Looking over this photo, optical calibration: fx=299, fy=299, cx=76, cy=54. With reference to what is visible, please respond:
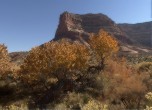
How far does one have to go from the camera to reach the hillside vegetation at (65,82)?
36.1 m

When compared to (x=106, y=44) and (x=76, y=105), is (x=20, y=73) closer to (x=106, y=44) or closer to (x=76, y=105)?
(x=76, y=105)

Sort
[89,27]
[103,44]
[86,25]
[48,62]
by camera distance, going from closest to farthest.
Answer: [48,62] → [103,44] → [89,27] → [86,25]

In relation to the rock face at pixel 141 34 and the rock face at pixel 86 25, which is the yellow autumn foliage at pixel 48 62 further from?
the rock face at pixel 141 34

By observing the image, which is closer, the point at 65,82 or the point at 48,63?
the point at 48,63

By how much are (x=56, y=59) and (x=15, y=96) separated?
7435 mm

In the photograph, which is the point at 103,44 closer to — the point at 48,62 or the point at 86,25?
the point at 48,62

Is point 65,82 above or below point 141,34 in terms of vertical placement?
above

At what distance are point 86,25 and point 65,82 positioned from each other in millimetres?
118061

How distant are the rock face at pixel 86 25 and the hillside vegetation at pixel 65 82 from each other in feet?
330

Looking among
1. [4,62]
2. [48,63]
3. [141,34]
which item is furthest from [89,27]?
[4,62]

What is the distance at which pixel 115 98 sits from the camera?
36969mm

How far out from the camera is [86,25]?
520ft

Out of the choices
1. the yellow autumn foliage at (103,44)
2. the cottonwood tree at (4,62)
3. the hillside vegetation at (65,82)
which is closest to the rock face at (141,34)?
the yellow autumn foliage at (103,44)

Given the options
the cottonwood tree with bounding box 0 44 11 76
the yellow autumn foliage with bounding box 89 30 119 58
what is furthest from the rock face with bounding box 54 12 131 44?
the cottonwood tree with bounding box 0 44 11 76
